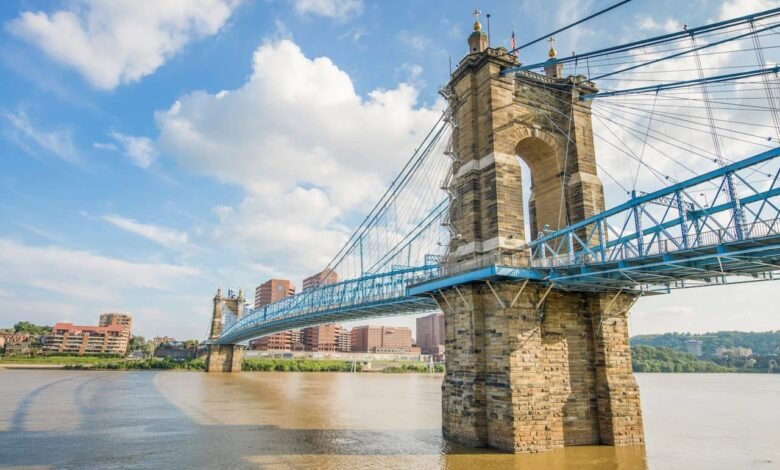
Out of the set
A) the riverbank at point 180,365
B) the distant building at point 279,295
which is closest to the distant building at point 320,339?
the distant building at point 279,295

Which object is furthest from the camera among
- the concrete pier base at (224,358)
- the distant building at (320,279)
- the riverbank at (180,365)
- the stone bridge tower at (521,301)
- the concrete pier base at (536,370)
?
the concrete pier base at (224,358)

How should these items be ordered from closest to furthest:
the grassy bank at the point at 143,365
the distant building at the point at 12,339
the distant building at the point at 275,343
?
the grassy bank at the point at 143,365, the distant building at the point at 12,339, the distant building at the point at 275,343

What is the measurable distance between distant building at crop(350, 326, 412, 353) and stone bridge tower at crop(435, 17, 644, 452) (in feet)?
497

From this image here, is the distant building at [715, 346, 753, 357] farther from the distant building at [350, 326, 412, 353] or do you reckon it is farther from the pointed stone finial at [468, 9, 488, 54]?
the pointed stone finial at [468, 9, 488, 54]

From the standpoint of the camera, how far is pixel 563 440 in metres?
20.7

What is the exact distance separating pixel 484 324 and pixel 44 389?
48.1 metres

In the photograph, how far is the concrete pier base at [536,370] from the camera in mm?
19828

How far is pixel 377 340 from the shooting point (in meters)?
176

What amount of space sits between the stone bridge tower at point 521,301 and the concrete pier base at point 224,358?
265 feet

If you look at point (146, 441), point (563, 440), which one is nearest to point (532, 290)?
point (563, 440)

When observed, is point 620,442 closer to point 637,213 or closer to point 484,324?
point 484,324

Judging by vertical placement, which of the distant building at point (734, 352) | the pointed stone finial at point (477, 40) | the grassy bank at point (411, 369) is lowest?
the grassy bank at point (411, 369)

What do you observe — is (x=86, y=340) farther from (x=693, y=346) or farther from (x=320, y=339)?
(x=693, y=346)

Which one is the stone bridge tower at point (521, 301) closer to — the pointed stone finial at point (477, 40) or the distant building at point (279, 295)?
the pointed stone finial at point (477, 40)
